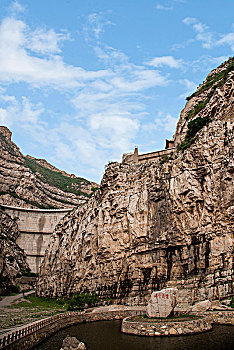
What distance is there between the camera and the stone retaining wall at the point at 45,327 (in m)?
14.9

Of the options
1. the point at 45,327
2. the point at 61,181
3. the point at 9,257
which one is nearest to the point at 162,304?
the point at 45,327

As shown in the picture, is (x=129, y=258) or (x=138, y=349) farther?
(x=129, y=258)

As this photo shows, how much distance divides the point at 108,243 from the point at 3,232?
4133 cm

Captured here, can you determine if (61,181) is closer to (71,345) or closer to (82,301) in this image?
(82,301)

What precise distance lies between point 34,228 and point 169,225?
56.9m

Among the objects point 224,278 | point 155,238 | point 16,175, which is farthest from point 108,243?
point 16,175

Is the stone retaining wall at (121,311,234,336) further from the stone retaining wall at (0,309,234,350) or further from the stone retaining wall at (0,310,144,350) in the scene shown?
the stone retaining wall at (0,310,144,350)

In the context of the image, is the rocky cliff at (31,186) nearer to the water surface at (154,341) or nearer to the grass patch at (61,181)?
the grass patch at (61,181)

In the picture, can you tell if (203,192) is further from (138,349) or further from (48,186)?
(48,186)

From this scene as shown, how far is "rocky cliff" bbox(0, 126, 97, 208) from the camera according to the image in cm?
9044

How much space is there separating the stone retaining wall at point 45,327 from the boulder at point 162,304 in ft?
18.5

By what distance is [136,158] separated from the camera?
1794 inches

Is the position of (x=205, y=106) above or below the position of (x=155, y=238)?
above

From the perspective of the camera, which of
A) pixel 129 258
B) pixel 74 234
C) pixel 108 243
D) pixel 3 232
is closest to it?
pixel 129 258
